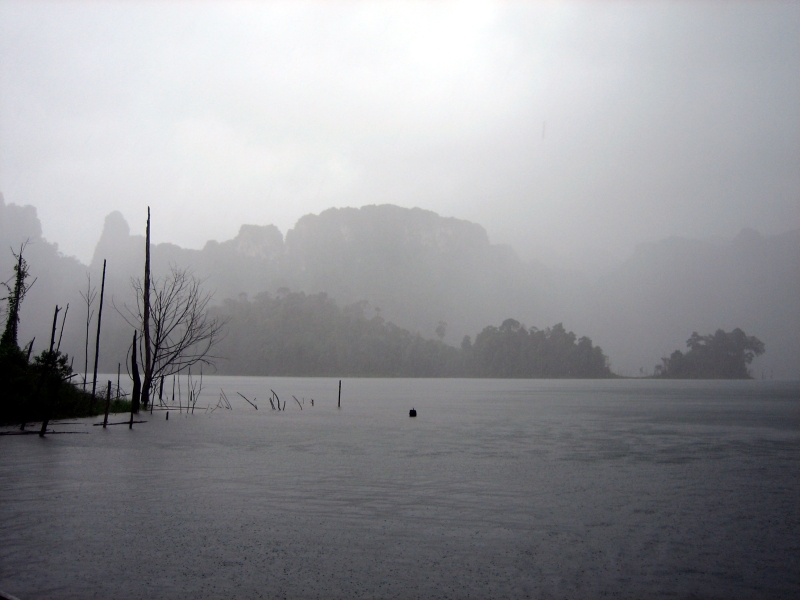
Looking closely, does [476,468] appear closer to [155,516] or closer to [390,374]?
[155,516]

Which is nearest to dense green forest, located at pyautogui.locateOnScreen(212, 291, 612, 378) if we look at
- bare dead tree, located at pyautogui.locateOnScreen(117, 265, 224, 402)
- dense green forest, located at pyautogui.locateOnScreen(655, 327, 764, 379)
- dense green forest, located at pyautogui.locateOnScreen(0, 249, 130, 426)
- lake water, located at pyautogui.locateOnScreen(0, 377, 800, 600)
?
dense green forest, located at pyautogui.locateOnScreen(655, 327, 764, 379)

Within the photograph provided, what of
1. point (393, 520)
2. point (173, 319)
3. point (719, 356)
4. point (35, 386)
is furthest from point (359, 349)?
point (393, 520)

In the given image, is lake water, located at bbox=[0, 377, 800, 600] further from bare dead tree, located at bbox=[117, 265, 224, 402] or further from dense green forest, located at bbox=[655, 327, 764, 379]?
dense green forest, located at bbox=[655, 327, 764, 379]

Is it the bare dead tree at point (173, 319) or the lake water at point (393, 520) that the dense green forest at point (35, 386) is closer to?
the bare dead tree at point (173, 319)

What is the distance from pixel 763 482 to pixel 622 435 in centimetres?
881

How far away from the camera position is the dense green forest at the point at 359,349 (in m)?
139

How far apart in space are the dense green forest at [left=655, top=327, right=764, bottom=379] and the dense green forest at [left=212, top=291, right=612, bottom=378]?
26.7 m

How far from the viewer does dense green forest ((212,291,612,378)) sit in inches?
5487

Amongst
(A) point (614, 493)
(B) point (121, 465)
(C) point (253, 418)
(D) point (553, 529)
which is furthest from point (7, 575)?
(C) point (253, 418)

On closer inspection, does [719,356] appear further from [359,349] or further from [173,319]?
[173,319]

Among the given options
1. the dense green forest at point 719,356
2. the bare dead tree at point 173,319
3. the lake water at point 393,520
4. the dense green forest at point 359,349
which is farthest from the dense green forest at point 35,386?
the dense green forest at point 719,356

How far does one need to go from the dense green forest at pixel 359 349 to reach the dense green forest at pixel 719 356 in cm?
2672

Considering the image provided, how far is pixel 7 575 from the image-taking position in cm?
561

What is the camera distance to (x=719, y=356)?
504 ft
